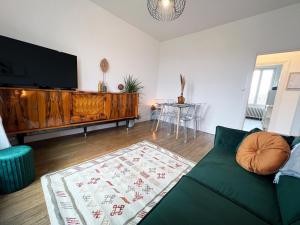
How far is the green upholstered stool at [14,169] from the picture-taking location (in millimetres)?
1317

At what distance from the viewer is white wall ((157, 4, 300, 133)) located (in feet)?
8.70

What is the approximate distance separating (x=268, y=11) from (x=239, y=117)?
220 cm

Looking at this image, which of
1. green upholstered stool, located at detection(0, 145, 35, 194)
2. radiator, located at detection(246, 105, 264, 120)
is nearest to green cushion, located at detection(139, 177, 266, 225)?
green upholstered stool, located at detection(0, 145, 35, 194)

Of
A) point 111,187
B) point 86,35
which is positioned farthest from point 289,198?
point 86,35

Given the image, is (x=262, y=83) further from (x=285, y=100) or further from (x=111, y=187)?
(x=111, y=187)

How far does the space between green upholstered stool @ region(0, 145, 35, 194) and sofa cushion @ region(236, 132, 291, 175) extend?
2172 millimetres

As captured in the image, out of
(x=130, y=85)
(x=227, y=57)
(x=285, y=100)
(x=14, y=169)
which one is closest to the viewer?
(x=14, y=169)

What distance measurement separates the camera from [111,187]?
59.8 inches

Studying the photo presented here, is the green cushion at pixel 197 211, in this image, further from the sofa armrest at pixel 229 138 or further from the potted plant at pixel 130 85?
the potted plant at pixel 130 85

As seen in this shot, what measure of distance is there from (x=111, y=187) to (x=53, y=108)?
1.65m

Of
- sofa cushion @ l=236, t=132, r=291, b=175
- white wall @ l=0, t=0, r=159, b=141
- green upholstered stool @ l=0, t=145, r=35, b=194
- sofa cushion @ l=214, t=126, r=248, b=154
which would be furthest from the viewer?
white wall @ l=0, t=0, r=159, b=141

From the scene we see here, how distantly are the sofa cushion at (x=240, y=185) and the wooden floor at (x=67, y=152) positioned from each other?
3.29 ft

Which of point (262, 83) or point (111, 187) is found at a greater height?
point (262, 83)

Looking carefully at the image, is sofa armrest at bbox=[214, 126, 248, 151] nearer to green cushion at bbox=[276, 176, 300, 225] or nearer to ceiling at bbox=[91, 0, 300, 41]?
green cushion at bbox=[276, 176, 300, 225]
